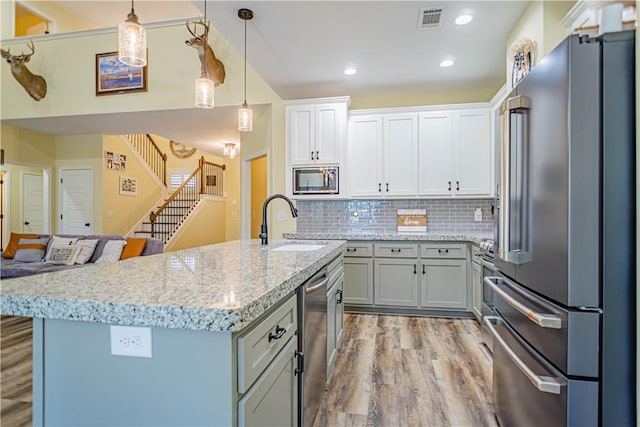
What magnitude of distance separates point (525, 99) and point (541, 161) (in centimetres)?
31

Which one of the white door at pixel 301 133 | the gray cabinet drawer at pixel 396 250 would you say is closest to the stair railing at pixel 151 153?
the white door at pixel 301 133

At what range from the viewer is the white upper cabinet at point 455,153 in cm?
404

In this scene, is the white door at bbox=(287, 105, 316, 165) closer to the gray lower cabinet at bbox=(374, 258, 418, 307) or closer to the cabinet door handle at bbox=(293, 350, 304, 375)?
the gray lower cabinet at bbox=(374, 258, 418, 307)

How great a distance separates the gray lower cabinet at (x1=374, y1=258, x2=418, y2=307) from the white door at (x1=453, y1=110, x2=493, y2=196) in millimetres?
1127

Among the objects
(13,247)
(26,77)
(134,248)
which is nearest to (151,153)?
(26,77)

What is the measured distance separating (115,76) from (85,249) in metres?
2.64

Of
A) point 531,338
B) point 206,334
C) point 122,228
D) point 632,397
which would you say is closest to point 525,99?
point 531,338

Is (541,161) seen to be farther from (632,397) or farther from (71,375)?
(71,375)

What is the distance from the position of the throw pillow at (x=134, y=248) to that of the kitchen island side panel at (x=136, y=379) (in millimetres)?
4003

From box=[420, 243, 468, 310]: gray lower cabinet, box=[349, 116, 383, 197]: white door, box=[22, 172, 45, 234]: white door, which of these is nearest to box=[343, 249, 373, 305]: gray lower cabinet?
box=[420, 243, 468, 310]: gray lower cabinet

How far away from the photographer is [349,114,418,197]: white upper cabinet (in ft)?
13.8

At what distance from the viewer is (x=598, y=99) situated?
1.16 metres

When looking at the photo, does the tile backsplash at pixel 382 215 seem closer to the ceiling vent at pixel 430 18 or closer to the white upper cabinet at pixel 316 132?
the white upper cabinet at pixel 316 132

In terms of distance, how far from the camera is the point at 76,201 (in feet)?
22.0
